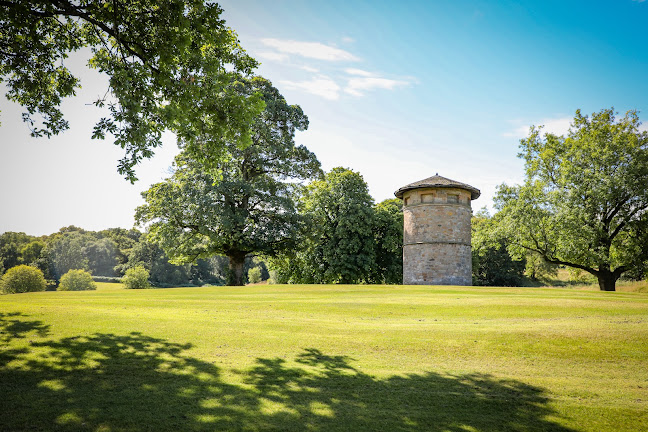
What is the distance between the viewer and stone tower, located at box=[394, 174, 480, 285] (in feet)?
104

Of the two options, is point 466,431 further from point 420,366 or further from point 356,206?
point 356,206

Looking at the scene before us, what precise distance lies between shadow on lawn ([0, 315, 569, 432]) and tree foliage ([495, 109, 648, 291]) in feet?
96.1

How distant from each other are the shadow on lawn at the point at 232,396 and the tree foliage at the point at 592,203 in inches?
1153

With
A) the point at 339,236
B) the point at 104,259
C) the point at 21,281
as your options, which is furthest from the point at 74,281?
the point at 104,259

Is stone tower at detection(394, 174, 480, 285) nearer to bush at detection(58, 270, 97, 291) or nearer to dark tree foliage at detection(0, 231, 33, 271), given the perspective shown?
bush at detection(58, 270, 97, 291)

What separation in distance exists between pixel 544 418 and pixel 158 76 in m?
9.88

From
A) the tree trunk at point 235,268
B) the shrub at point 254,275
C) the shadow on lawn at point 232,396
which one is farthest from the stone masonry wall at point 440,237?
the shrub at point 254,275

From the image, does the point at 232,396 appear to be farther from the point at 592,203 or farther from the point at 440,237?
the point at 592,203

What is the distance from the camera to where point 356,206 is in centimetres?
4122

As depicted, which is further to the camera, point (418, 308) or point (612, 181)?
point (612, 181)

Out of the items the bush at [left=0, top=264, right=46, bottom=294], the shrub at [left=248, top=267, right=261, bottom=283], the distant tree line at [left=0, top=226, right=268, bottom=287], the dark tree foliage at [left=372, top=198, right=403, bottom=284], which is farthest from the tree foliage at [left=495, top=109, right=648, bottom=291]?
the shrub at [left=248, top=267, right=261, bottom=283]

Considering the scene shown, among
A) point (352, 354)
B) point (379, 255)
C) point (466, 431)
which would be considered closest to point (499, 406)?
point (466, 431)

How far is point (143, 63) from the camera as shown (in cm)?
1068

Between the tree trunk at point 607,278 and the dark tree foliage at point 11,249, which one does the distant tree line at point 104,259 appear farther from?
the tree trunk at point 607,278
